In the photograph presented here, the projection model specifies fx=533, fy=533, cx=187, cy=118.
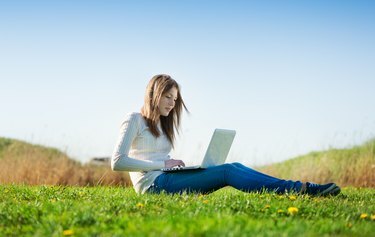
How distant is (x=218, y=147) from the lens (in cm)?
580

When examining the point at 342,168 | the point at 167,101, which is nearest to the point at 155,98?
the point at 167,101

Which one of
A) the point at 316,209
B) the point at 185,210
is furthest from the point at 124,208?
the point at 316,209

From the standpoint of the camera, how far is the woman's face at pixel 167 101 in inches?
232

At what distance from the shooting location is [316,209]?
15.8 ft

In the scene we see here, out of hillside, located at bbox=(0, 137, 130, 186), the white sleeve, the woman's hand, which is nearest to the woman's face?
the white sleeve

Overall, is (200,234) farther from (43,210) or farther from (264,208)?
(43,210)

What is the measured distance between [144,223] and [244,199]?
179 cm

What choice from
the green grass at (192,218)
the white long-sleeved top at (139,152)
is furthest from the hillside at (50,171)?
the green grass at (192,218)

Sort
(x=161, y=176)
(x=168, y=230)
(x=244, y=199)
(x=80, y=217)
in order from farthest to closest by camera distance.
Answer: (x=161, y=176) < (x=244, y=199) < (x=80, y=217) < (x=168, y=230)

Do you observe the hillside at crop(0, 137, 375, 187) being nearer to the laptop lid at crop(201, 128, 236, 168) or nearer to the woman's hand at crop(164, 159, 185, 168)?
the woman's hand at crop(164, 159, 185, 168)

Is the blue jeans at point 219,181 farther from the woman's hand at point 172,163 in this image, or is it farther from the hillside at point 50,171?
the hillside at point 50,171

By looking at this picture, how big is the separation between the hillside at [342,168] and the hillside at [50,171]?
444 centimetres

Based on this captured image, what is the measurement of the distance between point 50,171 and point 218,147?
608 cm

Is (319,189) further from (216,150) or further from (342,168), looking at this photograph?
(342,168)
